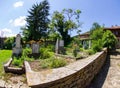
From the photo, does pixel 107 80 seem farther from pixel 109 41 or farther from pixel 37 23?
pixel 37 23

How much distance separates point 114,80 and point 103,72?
131cm

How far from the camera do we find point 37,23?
1452 inches

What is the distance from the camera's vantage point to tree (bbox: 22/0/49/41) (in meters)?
35.5

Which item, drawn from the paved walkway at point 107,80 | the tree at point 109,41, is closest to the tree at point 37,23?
the tree at point 109,41

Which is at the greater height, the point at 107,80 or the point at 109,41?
the point at 109,41

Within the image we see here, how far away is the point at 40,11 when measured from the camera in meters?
38.4

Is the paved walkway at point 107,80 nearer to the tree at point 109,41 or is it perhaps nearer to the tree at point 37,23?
the tree at point 109,41

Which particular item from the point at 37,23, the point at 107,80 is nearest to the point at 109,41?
the point at 107,80

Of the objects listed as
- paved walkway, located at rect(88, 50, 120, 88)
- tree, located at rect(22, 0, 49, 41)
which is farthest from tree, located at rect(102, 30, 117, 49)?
tree, located at rect(22, 0, 49, 41)

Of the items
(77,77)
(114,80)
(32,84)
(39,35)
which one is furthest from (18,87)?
(39,35)

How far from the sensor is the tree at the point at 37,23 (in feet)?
117

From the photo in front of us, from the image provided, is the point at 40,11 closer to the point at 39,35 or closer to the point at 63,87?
the point at 39,35

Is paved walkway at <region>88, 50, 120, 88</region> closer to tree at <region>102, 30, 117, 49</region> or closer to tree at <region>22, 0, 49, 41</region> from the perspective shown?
tree at <region>102, 30, 117, 49</region>

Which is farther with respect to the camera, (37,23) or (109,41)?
(37,23)
